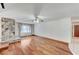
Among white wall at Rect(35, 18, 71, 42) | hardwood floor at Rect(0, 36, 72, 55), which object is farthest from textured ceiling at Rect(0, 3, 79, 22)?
hardwood floor at Rect(0, 36, 72, 55)

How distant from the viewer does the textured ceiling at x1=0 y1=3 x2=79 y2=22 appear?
3.05ft

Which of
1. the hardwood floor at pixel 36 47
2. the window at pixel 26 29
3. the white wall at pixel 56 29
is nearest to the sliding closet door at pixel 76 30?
the white wall at pixel 56 29

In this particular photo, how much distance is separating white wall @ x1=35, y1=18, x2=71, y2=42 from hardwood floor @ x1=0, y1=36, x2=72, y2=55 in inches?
3.0

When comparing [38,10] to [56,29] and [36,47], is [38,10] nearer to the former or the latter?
[56,29]

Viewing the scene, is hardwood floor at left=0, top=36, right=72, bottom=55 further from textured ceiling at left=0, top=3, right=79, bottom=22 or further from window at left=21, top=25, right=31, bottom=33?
textured ceiling at left=0, top=3, right=79, bottom=22

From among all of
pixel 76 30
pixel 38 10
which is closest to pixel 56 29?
pixel 76 30

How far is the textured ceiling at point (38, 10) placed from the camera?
930 millimetres

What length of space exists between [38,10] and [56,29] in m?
0.38

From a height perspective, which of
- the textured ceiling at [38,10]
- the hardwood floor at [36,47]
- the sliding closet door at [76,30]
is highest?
the textured ceiling at [38,10]

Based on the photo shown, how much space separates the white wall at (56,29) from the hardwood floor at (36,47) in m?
0.08

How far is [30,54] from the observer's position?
0.99 m

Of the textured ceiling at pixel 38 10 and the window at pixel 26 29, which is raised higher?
the textured ceiling at pixel 38 10

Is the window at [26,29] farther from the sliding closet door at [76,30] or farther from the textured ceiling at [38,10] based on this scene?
the sliding closet door at [76,30]

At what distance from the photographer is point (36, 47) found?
3.61 ft
